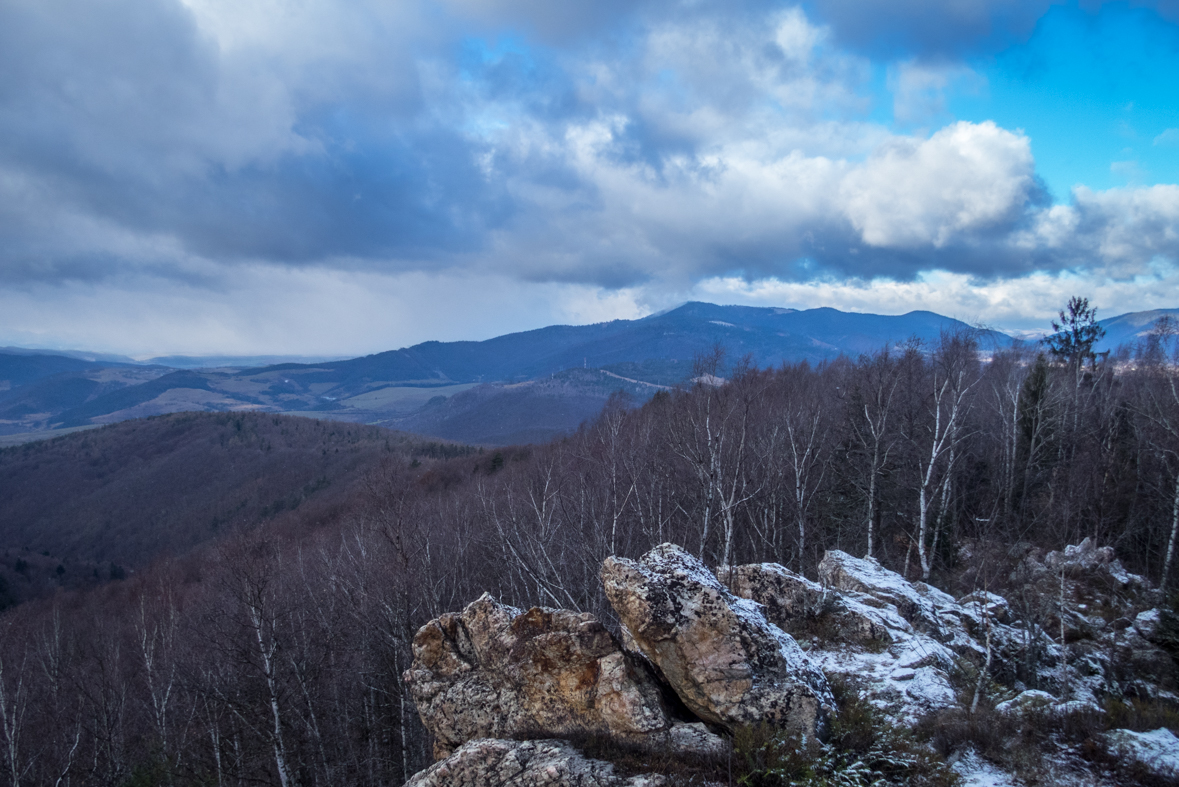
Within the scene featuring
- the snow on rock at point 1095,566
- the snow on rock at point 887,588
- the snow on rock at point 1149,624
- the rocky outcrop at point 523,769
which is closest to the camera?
the rocky outcrop at point 523,769

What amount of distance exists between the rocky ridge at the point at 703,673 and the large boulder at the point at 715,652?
23mm

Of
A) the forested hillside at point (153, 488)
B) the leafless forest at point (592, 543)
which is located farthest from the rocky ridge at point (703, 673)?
the forested hillside at point (153, 488)

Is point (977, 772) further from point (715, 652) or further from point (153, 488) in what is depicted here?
point (153, 488)

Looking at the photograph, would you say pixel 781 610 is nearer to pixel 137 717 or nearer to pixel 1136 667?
pixel 1136 667

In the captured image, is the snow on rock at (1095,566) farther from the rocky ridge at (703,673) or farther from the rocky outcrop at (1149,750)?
the rocky outcrop at (1149,750)

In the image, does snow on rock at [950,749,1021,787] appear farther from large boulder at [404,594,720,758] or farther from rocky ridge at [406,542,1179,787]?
large boulder at [404,594,720,758]

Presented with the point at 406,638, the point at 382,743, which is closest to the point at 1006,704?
the point at 406,638

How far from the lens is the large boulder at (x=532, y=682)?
8883mm

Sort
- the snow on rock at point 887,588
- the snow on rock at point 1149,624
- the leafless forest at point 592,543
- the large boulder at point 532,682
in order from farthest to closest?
the leafless forest at point 592,543
the snow on rock at point 887,588
the snow on rock at point 1149,624
the large boulder at point 532,682

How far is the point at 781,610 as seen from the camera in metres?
13.8

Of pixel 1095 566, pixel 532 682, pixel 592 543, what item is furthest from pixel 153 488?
pixel 1095 566

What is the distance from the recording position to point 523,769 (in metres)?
8.22

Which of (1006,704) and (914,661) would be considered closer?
(1006,704)

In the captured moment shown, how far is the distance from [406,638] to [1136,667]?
22640 millimetres
